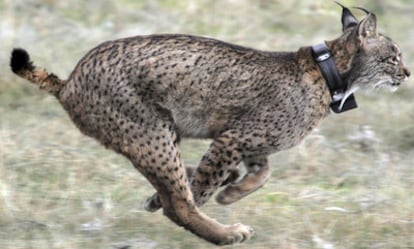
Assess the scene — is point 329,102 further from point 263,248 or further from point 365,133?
point 365,133

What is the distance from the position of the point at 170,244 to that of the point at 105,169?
1585mm

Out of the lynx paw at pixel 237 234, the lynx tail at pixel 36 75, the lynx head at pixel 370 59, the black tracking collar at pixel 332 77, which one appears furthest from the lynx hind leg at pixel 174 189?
the lynx head at pixel 370 59

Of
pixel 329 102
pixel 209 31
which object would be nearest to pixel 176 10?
pixel 209 31

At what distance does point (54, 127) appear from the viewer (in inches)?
333

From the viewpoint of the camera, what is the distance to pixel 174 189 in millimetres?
5953

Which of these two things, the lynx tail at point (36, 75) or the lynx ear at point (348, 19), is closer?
the lynx tail at point (36, 75)

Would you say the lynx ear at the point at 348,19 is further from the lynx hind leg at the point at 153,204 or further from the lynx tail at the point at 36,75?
the lynx tail at the point at 36,75

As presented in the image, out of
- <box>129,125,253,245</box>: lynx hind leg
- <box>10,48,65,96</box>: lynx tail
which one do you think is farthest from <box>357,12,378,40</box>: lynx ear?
<box>10,48,65,96</box>: lynx tail

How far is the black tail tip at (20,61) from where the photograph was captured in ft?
19.5

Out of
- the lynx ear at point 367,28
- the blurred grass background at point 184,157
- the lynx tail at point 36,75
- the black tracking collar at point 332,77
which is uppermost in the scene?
the lynx tail at point 36,75

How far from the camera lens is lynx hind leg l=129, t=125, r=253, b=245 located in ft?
19.3

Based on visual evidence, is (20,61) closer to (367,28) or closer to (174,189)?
(174,189)

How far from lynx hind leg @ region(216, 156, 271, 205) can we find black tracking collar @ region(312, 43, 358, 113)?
1.84ft

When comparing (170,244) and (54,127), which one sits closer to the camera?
(170,244)
